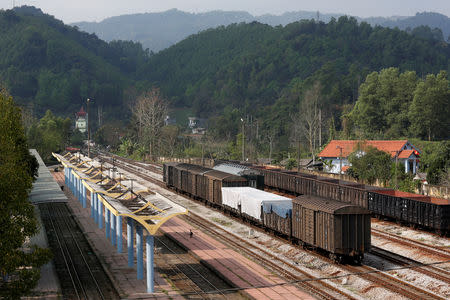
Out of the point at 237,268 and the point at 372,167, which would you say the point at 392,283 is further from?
the point at 372,167

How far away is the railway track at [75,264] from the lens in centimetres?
2309

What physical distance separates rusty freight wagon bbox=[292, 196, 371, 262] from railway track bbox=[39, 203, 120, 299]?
10530 millimetres

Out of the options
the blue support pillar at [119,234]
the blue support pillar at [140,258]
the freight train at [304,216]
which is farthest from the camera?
the blue support pillar at [119,234]

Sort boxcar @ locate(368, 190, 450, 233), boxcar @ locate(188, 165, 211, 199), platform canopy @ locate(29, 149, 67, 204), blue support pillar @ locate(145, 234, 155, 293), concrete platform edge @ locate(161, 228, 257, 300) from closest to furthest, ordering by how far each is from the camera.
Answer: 1. concrete platform edge @ locate(161, 228, 257, 300)
2. blue support pillar @ locate(145, 234, 155, 293)
3. boxcar @ locate(368, 190, 450, 233)
4. platform canopy @ locate(29, 149, 67, 204)
5. boxcar @ locate(188, 165, 211, 199)

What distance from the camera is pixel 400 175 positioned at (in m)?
54.0

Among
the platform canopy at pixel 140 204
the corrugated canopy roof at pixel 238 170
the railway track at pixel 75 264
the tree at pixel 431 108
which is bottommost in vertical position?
the railway track at pixel 75 264

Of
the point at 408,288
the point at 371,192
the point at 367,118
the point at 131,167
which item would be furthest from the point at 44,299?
the point at 367,118

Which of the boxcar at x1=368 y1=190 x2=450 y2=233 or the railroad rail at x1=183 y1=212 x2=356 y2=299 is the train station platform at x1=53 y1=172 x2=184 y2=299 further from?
the boxcar at x1=368 y1=190 x2=450 y2=233

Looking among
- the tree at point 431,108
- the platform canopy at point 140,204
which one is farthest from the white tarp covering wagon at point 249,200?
the tree at point 431,108

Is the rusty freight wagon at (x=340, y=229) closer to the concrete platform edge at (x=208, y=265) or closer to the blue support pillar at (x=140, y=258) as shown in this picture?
the concrete platform edge at (x=208, y=265)

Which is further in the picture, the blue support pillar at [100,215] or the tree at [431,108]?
the tree at [431,108]

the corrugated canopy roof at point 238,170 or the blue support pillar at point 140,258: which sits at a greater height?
the corrugated canopy roof at point 238,170

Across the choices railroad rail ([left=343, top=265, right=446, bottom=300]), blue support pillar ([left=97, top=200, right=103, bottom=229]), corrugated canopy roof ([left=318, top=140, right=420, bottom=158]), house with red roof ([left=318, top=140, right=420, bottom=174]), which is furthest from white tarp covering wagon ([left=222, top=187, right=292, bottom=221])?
corrugated canopy roof ([left=318, top=140, right=420, bottom=158])

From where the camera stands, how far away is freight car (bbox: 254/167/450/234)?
32625 millimetres
